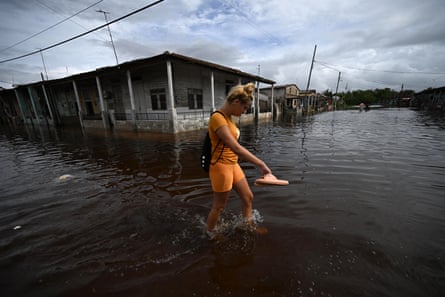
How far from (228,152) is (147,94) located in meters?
14.5

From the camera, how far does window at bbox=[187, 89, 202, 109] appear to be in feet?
48.6

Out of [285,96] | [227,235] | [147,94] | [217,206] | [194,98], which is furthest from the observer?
[285,96]

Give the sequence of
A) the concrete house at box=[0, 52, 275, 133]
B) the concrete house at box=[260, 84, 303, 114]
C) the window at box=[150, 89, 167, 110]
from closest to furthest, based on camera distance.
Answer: the concrete house at box=[0, 52, 275, 133], the window at box=[150, 89, 167, 110], the concrete house at box=[260, 84, 303, 114]

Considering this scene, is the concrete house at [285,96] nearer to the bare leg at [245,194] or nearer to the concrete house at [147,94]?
the concrete house at [147,94]

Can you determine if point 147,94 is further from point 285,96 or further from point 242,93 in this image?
point 285,96

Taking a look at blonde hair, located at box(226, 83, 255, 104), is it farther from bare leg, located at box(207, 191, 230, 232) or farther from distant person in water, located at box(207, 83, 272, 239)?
bare leg, located at box(207, 191, 230, 232)

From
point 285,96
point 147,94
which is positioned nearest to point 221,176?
point 147,94

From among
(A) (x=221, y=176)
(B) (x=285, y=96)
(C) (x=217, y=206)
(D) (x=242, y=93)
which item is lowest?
(C) (x=217, y=206)

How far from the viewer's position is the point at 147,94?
568 inches

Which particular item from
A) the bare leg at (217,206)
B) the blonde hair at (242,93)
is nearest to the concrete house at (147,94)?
the bare leg at (217,206)

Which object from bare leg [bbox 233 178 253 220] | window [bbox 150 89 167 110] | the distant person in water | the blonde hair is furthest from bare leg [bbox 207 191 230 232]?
window [bbox 150 89 167 110]

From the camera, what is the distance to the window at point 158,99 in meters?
13.9

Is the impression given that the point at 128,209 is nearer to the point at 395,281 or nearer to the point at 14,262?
the point at 14,262

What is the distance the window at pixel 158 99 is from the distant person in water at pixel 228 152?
13.1 meters
